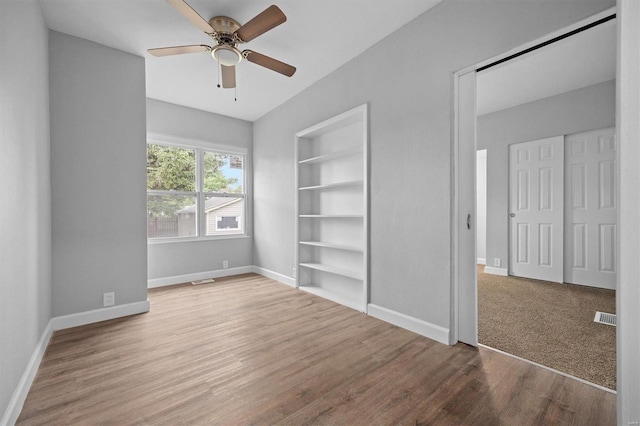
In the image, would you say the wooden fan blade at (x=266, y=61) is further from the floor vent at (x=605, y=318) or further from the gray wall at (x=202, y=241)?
the floor vent at (x=605, y=318)

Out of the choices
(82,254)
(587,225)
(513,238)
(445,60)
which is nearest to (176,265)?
(82,254)

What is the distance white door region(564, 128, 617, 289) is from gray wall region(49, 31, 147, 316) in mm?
5766

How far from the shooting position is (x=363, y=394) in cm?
164

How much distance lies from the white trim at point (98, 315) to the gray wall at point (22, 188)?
0.19 m

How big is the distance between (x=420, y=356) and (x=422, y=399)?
50 cm

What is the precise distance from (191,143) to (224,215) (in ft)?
4.25

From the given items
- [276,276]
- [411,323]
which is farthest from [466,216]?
[276,276]

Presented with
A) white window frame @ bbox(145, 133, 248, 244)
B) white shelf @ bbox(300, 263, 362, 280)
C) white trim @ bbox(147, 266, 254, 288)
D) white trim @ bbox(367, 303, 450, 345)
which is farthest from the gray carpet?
white window frame @ bbox(145, 133, 248, 244)

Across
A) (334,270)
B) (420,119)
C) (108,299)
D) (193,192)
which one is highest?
(420,119)

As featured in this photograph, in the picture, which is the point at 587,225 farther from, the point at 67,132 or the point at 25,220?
the point at 67,132

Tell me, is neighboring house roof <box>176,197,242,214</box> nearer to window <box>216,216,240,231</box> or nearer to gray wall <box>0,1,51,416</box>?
window <box>216,216,240,231</box>

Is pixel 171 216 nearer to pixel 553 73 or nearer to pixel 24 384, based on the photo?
pixel 24 384

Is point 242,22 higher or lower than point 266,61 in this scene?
higher

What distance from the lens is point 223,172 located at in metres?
4.80
